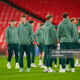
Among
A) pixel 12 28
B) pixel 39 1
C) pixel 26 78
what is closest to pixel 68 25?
pixel 26 78

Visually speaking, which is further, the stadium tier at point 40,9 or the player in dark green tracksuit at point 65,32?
the stadium tier at point 40,9

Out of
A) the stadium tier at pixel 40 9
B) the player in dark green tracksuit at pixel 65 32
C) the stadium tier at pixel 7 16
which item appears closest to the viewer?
the player in dark green tracksuit at pixel 65 32

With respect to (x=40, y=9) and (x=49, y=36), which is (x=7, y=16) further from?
(x=49, y=36)

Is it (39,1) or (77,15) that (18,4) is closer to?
(39,1)

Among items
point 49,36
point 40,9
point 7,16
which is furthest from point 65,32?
point 40,9

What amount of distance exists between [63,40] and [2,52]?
42.0 ft

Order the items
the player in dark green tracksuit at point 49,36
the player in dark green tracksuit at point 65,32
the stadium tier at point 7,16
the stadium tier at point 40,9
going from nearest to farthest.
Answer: the player in dark green tracksuit at point 65,32 → the player in dark green tracksuit at point 49,36 → the stadium tier at point 7,16 → the stadium tier at point 40,9

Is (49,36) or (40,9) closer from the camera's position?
(49,36)

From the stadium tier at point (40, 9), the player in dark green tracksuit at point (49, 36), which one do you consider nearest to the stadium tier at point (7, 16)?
the stadium tier at point (40, 9)

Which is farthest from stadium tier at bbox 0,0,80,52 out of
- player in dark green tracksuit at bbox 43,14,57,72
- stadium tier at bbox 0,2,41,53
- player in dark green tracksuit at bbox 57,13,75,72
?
player in dark green tracksuit at bbox 57,13,75,72

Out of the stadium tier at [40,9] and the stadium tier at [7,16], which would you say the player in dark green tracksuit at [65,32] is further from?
the stadium tier at [40,9]

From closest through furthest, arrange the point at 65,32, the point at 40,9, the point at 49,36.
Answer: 1. the point at 65,32
2. the point at 49,36
3. the point at 40,9

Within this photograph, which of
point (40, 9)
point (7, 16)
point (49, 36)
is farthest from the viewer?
point (40, 9)

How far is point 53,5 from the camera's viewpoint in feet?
99.2
